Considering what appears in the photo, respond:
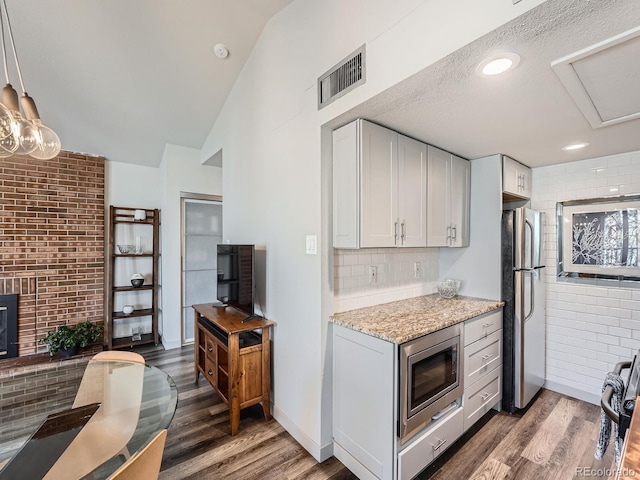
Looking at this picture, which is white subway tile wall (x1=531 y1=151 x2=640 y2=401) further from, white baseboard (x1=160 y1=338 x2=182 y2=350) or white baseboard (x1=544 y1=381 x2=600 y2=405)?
Result: white baseboard (x1=160 y1=338 x2=182 y2=350)

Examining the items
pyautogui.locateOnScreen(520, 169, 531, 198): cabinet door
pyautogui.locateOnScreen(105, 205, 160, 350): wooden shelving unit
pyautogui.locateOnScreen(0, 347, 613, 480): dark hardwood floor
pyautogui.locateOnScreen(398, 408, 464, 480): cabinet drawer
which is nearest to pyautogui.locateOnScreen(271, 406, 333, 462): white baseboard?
pyautogui.locateOnScreen(0, 347, 613, 480): dark hardwood floor

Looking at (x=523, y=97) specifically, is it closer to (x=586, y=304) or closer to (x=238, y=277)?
(x=586, y=304)

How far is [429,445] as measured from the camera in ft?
5.81

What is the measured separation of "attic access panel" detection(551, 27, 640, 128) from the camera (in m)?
1.19

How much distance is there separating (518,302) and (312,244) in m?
1.87

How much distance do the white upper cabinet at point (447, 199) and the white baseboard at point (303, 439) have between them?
1.69 m

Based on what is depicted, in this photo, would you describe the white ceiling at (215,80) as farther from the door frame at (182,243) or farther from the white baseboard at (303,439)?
the white baseboard at (303,439)

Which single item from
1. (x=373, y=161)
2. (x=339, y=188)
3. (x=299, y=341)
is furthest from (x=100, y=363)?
(x=373, y=161)

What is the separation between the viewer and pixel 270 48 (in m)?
2.48

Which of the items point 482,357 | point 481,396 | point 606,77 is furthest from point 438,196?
point 481,396

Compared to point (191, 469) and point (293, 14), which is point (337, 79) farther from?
point (191, 469)

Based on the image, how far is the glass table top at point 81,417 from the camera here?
4.37 ft

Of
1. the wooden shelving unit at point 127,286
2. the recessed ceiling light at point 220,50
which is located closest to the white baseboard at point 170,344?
the wooden shelving unit at point 127,286

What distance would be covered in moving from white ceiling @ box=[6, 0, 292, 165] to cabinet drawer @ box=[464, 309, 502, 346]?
2.86 m
